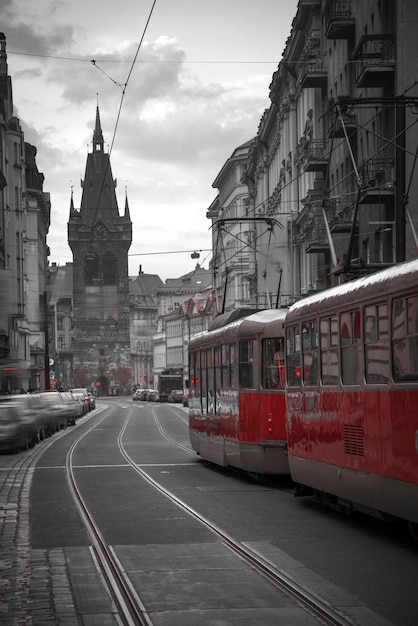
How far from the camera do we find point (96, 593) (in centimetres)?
960

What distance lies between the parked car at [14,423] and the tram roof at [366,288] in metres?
17.1

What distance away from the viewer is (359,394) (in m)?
13.0

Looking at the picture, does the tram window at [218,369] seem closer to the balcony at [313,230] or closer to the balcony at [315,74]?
the balcony at [313,230]

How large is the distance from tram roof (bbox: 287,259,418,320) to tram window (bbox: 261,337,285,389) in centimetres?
276

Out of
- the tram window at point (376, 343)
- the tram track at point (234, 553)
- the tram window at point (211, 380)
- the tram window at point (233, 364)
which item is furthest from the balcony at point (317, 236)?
the tram window at point (376, 343)

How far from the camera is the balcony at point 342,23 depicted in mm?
40156

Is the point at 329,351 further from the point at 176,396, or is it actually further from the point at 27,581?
the point at 176,396

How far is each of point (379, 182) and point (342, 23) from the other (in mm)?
8215

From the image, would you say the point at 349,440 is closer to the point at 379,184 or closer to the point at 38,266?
the point at 379,184

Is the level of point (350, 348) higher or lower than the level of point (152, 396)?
lower

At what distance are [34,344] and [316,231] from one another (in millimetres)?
59744

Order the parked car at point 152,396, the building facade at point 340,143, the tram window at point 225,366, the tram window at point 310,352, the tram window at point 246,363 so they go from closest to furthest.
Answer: the tram window at point 310,352 → the tram window at point 246,363 → the tram window at point 225,366 → the building facade at point 340,143 → the parked car at point 152,396

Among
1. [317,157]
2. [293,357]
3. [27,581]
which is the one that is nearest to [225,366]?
[293,357]

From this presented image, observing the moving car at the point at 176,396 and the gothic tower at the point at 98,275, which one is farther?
the gothic tower at the point at 98,275
